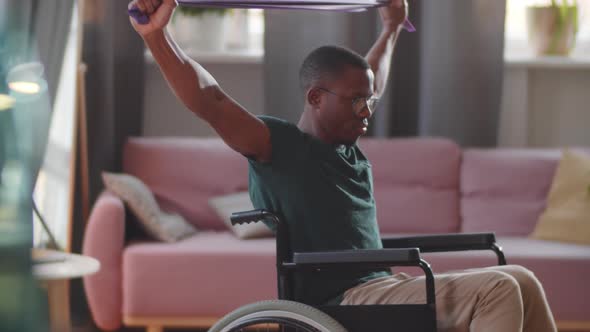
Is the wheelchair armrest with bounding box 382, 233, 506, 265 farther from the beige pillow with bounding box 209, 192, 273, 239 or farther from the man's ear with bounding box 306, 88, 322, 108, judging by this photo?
the beige pillow with bounding box 209, 192, 273, 239

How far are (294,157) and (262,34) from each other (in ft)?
8.04

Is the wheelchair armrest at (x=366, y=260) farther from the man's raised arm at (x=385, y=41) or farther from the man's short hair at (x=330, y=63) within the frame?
the man's raised arm at (x=385, y=41)

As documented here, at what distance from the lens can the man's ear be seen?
1.78m

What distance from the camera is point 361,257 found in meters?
1.54

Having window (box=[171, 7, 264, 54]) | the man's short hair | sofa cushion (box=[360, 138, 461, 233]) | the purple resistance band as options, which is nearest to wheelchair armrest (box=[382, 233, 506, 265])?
the man's short hair

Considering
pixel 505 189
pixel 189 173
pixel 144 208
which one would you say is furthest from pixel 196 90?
pixel 505 189

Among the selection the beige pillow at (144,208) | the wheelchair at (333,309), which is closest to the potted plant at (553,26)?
the beige pillow at (144,208)

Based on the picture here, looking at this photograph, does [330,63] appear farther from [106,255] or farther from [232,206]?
[232,206]

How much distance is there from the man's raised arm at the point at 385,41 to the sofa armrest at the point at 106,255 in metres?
1.30

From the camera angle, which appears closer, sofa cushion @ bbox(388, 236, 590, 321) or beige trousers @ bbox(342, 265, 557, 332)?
beige trousers @ bbox(342, 265, 557, 332)

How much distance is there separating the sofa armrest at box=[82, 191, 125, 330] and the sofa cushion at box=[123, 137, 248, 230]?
386mm

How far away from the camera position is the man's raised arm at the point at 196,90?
4.78ft

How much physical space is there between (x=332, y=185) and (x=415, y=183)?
1.88 m

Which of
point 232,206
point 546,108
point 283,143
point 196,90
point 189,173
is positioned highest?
point 196,90
